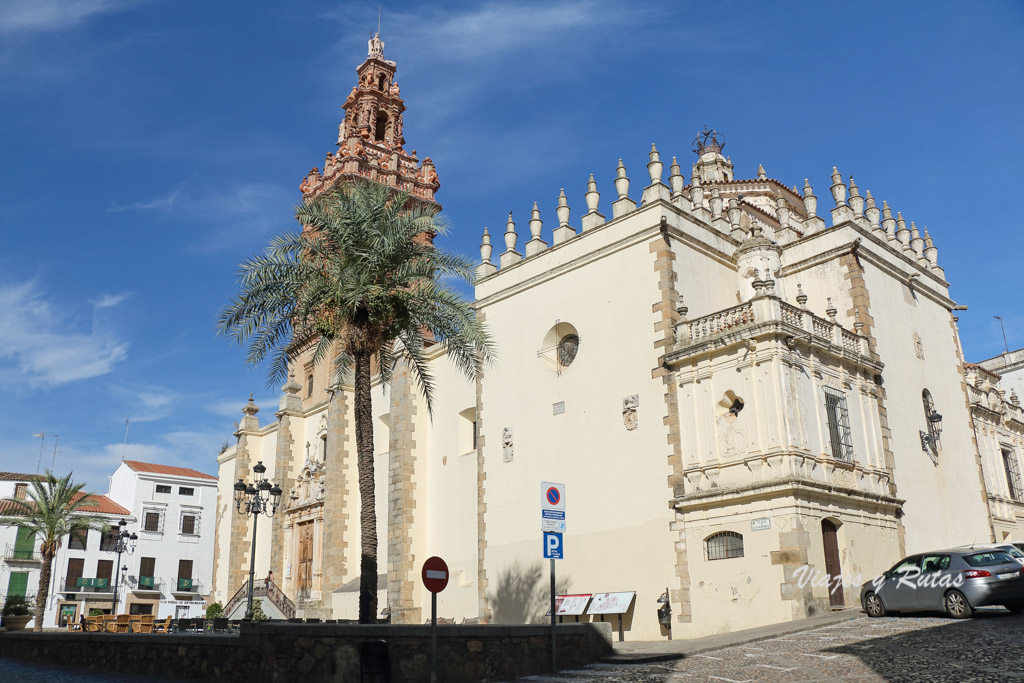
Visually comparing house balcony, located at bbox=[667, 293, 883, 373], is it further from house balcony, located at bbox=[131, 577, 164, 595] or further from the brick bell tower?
house balcony, located at bbox=[131, 577, 164, 595]

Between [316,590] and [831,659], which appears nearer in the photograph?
[831,659]

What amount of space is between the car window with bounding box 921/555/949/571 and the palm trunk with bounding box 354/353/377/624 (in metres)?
10.2

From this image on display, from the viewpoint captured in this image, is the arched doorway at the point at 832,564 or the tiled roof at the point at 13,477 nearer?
the arched doorway at the point at 832,564

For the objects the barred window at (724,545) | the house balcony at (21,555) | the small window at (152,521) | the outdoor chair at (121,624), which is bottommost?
the outdoor chair at (121,624)

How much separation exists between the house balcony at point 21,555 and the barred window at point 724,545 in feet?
148

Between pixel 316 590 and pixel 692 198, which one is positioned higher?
pixel 692 198

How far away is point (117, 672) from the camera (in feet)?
58.1

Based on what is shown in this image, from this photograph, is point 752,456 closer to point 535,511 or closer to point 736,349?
point 736,349

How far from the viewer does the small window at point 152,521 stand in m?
56.1

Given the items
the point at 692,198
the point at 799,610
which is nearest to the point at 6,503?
the point at 692,198

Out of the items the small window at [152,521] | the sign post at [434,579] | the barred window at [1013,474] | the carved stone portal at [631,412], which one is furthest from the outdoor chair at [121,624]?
the small window at [152,521]

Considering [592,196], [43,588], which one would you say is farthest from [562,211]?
[43,588]

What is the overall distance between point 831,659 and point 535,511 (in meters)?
Result: 13.1

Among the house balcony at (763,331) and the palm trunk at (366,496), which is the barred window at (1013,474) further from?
the palm trunk at (366,496)
